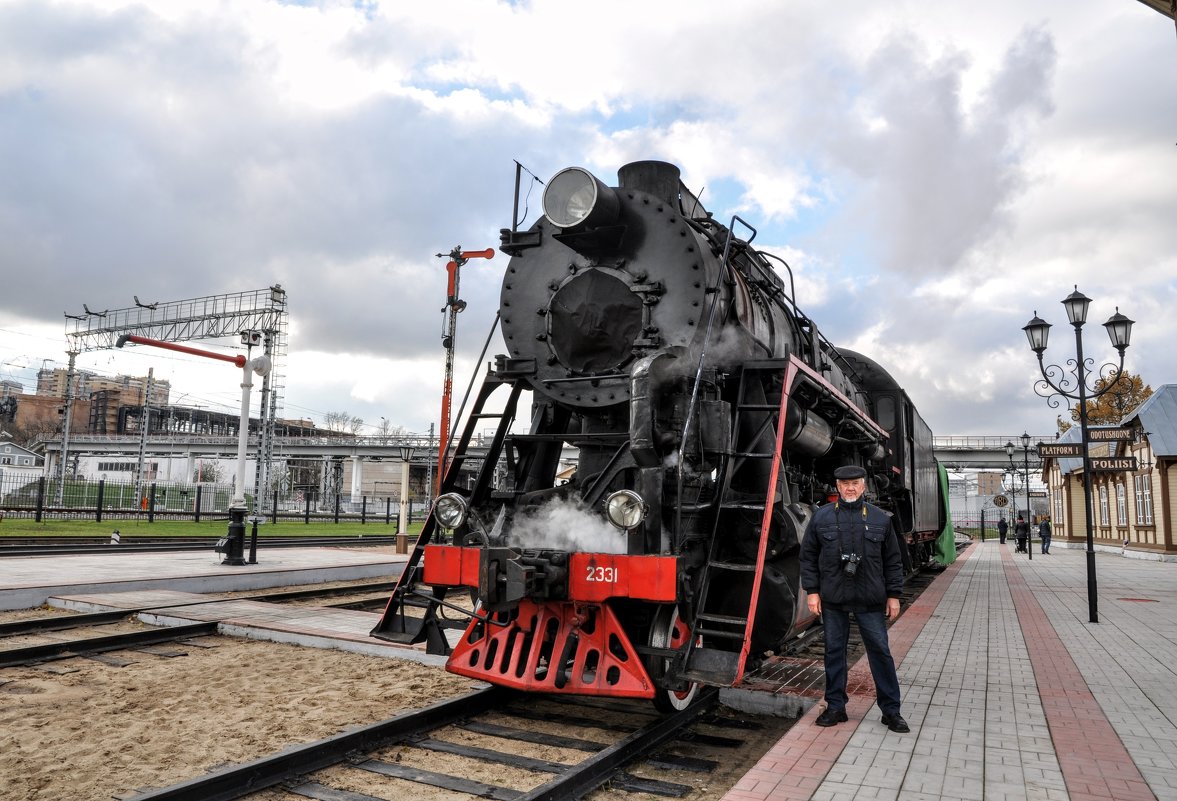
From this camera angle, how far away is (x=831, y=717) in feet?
15.3

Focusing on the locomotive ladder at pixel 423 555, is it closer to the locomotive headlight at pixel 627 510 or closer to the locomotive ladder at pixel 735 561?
the locomotive headlight at pixel 627 510

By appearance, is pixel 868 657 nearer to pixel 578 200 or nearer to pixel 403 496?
pixel 578 200

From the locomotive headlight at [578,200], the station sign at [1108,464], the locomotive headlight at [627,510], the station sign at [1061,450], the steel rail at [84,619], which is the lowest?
the steel rail at [84,619]

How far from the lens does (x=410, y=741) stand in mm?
4570

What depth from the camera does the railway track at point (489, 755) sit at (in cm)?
374

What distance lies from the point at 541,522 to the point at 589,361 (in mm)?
1192

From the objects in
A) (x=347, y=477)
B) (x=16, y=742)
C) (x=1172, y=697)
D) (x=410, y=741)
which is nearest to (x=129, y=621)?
(x=16, y=742)

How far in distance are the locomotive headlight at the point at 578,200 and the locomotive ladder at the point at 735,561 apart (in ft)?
4.78

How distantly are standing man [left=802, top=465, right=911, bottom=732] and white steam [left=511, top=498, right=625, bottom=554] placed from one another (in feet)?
4.09

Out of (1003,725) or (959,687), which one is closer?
(1003,725)

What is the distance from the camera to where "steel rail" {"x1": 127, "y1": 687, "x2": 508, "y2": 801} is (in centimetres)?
348

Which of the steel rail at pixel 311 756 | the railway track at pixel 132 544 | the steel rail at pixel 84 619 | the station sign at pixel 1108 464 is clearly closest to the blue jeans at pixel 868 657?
the steel rail at pixel 311 756

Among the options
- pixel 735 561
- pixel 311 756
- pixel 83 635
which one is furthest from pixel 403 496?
pixel 311 756

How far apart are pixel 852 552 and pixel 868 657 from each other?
64cm
